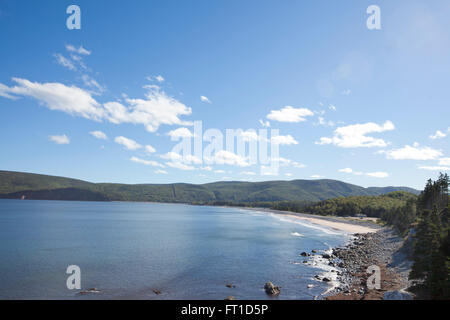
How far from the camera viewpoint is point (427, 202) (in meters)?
84.3

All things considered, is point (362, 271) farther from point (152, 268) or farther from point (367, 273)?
point (152, 268)

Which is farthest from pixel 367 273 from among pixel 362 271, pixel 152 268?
pixel 152 268

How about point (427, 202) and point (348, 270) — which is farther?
point (427, 202)

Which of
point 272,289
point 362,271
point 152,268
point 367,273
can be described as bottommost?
point 152,268

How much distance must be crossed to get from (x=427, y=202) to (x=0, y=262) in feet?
368

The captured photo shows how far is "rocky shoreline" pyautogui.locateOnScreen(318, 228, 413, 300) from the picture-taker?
31.0m

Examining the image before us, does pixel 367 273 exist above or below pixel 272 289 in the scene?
below

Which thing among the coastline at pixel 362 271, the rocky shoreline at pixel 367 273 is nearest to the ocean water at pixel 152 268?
the coastline at pixel 362 271

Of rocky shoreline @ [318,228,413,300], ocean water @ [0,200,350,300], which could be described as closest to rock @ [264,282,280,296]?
ocean water @ [0,200,350,300]

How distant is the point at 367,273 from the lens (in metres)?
42.2

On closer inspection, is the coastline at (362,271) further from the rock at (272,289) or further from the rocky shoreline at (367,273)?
the rock at (272,289)
